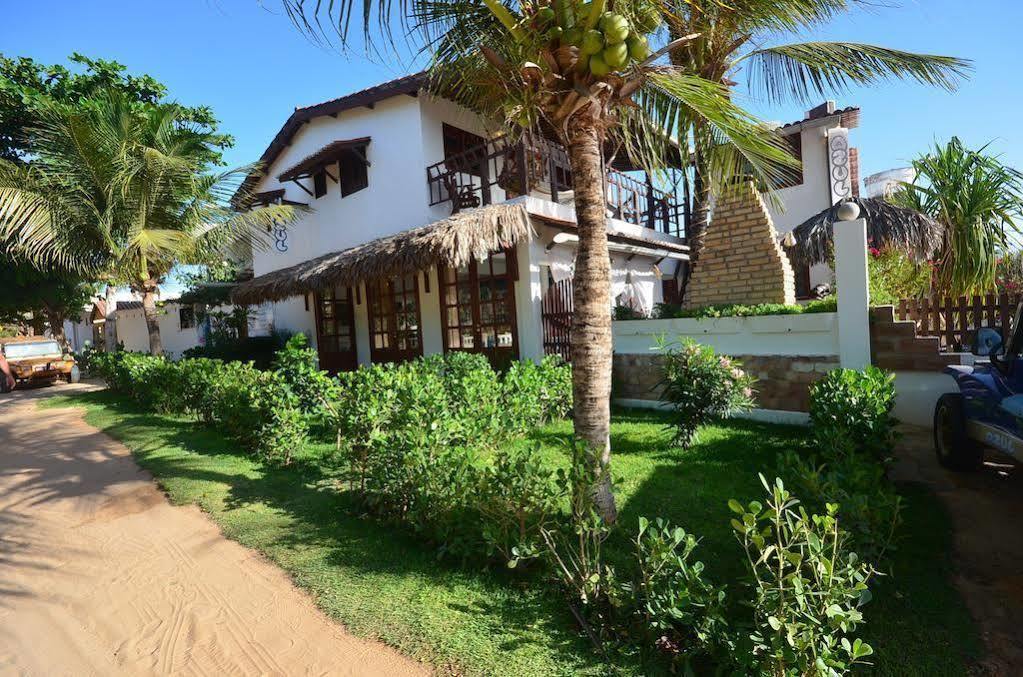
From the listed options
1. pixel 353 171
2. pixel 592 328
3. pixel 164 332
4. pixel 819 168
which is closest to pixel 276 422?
pixel 592 328

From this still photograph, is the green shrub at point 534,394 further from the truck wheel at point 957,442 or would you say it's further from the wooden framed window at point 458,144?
the wooden framed window at point 458,144

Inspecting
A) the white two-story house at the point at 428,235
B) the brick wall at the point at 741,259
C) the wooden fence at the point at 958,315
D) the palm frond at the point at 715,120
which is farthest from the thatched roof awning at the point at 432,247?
the wooden fence at the point at 958,315

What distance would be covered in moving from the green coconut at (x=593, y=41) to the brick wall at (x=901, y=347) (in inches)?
200

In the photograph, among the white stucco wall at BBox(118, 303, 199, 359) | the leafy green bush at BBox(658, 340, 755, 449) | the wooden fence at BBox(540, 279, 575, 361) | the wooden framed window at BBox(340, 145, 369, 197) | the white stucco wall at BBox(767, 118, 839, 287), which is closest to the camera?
the leafy green bush at BBox(658, 340, 755, 449)

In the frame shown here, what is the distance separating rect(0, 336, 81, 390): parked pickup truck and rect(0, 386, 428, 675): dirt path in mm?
16220

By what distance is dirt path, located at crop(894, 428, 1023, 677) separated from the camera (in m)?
2.45

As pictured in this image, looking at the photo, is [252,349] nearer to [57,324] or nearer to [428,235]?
[428,235]

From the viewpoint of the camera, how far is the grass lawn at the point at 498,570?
2373mm

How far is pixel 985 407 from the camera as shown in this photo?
4.12 m

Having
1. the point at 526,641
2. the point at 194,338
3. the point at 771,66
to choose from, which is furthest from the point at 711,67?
the point at 194,338

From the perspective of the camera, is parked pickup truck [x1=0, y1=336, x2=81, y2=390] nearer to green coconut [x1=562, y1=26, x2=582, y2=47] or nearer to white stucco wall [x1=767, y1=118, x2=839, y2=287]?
green coconut [x1=562, y1=26, x2=582, y2=47]

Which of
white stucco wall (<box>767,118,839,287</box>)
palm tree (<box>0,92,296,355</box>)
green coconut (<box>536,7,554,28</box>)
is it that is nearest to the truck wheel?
green coconut (<box>536,7,554,28</box>)

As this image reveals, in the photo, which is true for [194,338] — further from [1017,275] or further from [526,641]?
[1017,275]

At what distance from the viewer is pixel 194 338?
68.6 ft
